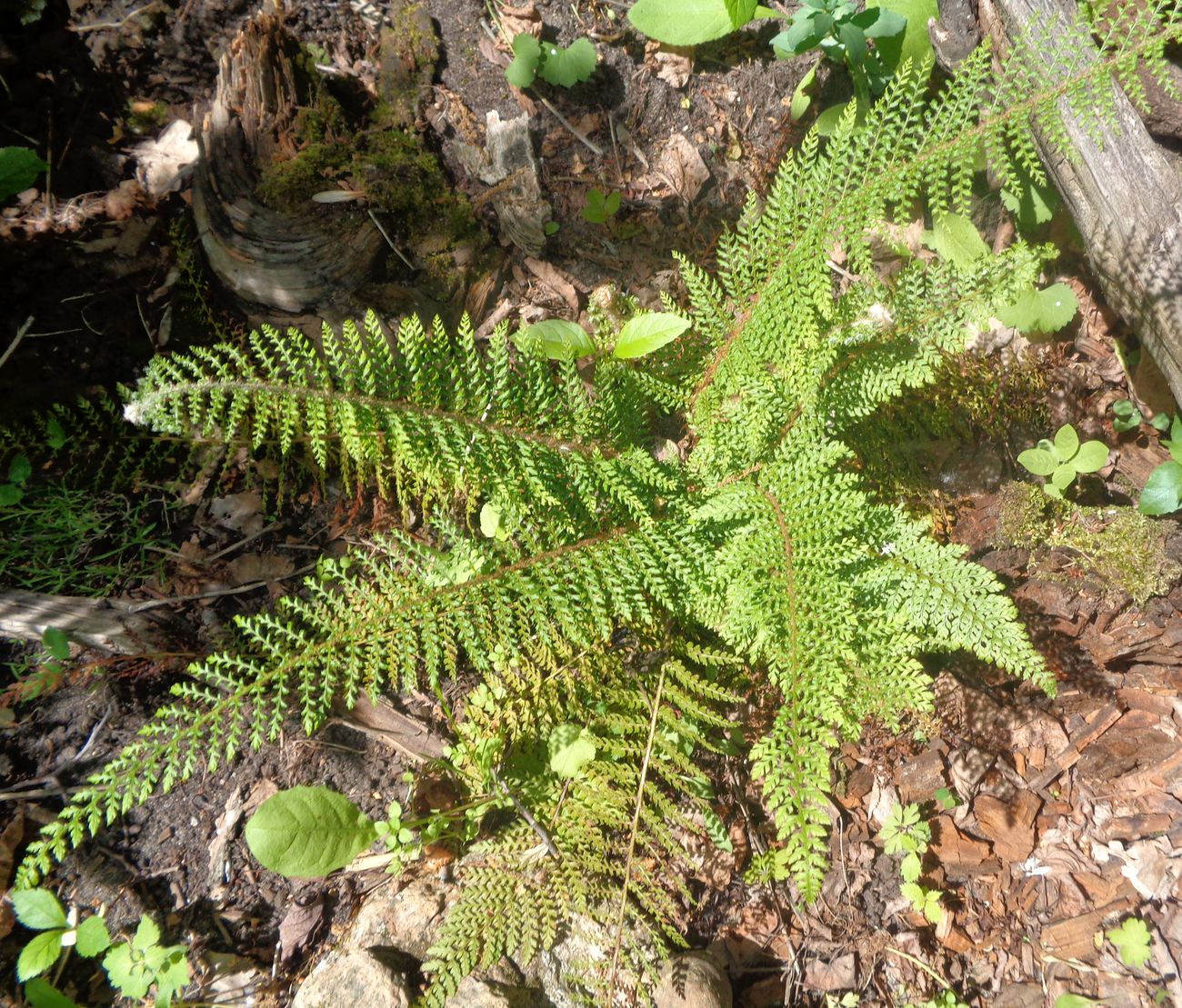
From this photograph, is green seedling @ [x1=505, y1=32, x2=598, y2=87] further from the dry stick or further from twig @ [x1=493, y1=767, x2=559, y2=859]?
twig @ [x1=493, y1=767, x2=559, y2=859]

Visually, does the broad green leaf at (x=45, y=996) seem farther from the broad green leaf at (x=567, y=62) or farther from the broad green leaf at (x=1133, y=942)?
the broad green leaf at (x=567, y=62)

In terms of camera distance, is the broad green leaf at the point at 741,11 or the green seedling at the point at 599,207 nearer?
the broad green leaf at the point at 741,11

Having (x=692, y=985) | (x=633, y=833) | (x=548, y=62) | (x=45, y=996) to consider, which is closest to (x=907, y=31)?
(x=548, y=62)

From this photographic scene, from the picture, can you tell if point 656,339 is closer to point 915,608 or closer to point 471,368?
point 471,368

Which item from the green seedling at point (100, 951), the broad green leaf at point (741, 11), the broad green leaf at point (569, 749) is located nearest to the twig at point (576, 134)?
the broad green leaf at point (741, 11)

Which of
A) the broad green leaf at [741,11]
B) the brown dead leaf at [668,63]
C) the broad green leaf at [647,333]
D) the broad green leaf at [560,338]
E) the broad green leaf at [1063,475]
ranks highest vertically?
the broad green leaf at [741,11]

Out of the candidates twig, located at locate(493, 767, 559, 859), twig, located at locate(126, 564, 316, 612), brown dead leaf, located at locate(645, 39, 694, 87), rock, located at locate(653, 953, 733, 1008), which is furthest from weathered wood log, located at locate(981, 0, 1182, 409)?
twig, located at locate(126, 564, 316, 612)
